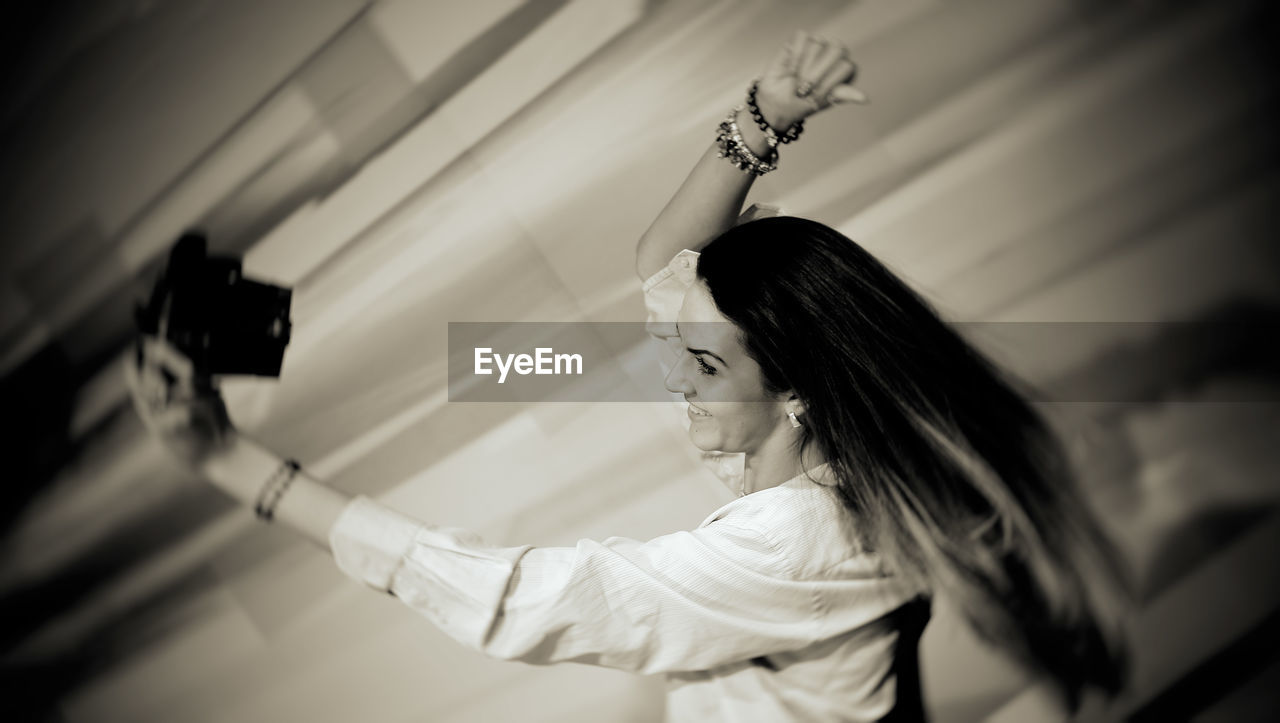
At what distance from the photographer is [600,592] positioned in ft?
2.29

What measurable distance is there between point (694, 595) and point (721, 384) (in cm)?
25

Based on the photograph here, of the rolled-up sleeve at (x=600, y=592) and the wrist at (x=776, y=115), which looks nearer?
the rolled-up sleeve at (x=600, y=592)

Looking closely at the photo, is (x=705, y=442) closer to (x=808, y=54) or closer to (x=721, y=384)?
(x=721, y=384)

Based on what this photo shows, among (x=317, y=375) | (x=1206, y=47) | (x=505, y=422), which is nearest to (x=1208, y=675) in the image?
(x=1206, y=47)

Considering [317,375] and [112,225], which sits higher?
[112,225]

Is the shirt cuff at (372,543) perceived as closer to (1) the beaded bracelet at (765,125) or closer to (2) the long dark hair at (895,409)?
(2) the long dark hair at (895,409)

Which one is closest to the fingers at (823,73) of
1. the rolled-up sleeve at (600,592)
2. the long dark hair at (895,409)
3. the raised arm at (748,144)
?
the raised arm at (748,144)

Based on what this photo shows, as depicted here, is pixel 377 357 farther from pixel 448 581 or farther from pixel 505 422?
pixel 448 581

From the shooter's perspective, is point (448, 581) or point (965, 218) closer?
point (448, 581)

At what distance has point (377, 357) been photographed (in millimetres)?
1042

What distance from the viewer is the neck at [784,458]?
0.85 metres

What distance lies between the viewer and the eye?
0.84m

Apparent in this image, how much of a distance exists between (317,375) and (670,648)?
2.20 ft

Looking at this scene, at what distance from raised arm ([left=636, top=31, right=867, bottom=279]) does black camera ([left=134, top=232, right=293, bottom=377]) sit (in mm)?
504
